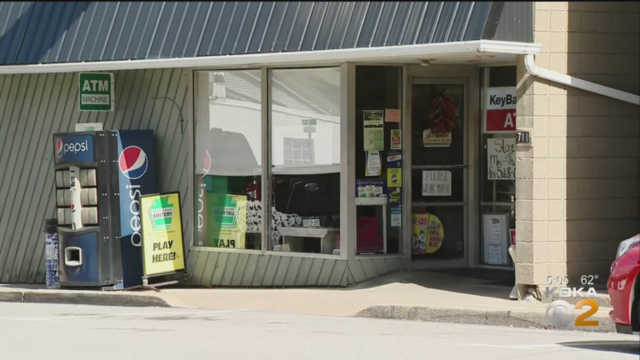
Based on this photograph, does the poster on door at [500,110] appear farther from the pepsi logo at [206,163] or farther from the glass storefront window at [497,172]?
the pepsi logo at [206,163]

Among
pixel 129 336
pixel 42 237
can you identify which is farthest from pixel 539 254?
pixel 42 237

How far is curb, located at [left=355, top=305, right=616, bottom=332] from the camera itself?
11.5 meters

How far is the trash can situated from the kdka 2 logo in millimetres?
1604

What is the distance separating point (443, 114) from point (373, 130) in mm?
1061

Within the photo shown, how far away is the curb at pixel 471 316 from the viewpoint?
1153 cm

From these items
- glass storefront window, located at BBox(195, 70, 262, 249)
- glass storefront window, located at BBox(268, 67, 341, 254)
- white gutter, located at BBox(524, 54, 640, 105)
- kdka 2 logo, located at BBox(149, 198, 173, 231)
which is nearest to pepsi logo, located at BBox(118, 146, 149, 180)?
kdka 2 logo, located at BBox(149, 198, 173, 231)

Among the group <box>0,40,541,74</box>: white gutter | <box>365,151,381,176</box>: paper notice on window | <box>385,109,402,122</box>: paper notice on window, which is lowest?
<box>365,151,381,176</box>: paper notice on window

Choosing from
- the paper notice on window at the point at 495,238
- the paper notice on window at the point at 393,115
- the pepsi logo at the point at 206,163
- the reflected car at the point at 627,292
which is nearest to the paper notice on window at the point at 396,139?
the paper notice on window at the point at 393,115

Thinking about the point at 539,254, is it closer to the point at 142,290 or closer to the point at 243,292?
the point at 243,292

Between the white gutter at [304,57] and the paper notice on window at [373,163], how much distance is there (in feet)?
4.43

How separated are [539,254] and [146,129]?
635 cm

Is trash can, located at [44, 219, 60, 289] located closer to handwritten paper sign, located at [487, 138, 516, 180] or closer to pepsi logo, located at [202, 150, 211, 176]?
pepsi logo, located at [202, 150, 211, 176]

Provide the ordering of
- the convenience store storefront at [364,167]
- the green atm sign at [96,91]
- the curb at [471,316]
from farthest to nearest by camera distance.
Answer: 1. the green atm sign at [96,91]
2. the convenience store storefront at [364,167]
3. the curb at [471,316]

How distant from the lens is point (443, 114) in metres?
14.9
